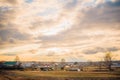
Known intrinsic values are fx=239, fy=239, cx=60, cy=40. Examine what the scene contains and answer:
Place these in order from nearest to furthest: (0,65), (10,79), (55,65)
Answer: (10,79) < (0,65) < (55,65)

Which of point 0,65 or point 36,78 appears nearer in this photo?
point 36,78

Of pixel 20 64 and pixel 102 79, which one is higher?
pixel 20 64

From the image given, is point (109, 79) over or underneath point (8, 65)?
underneath

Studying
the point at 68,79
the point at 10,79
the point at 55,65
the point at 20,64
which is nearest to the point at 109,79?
the point at 68,79

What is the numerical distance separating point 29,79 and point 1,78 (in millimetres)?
2677

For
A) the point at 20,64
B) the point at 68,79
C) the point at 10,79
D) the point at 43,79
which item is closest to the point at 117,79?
the point at 68,79

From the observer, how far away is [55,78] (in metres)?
24.2

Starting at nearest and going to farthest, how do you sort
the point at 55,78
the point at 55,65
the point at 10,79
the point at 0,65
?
the point at 10,79 → the point at 55,78 → the point at 0,65 → the point at 55,65

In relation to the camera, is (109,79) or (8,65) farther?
(8,65)

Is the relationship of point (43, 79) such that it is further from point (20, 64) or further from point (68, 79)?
point (20, 64)

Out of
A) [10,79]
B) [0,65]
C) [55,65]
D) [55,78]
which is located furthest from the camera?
[55,65]

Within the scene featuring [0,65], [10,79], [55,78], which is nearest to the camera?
[10,79]

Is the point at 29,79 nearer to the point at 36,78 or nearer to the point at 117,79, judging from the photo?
the point at 36,78

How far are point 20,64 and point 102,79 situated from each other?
16.9 metres
